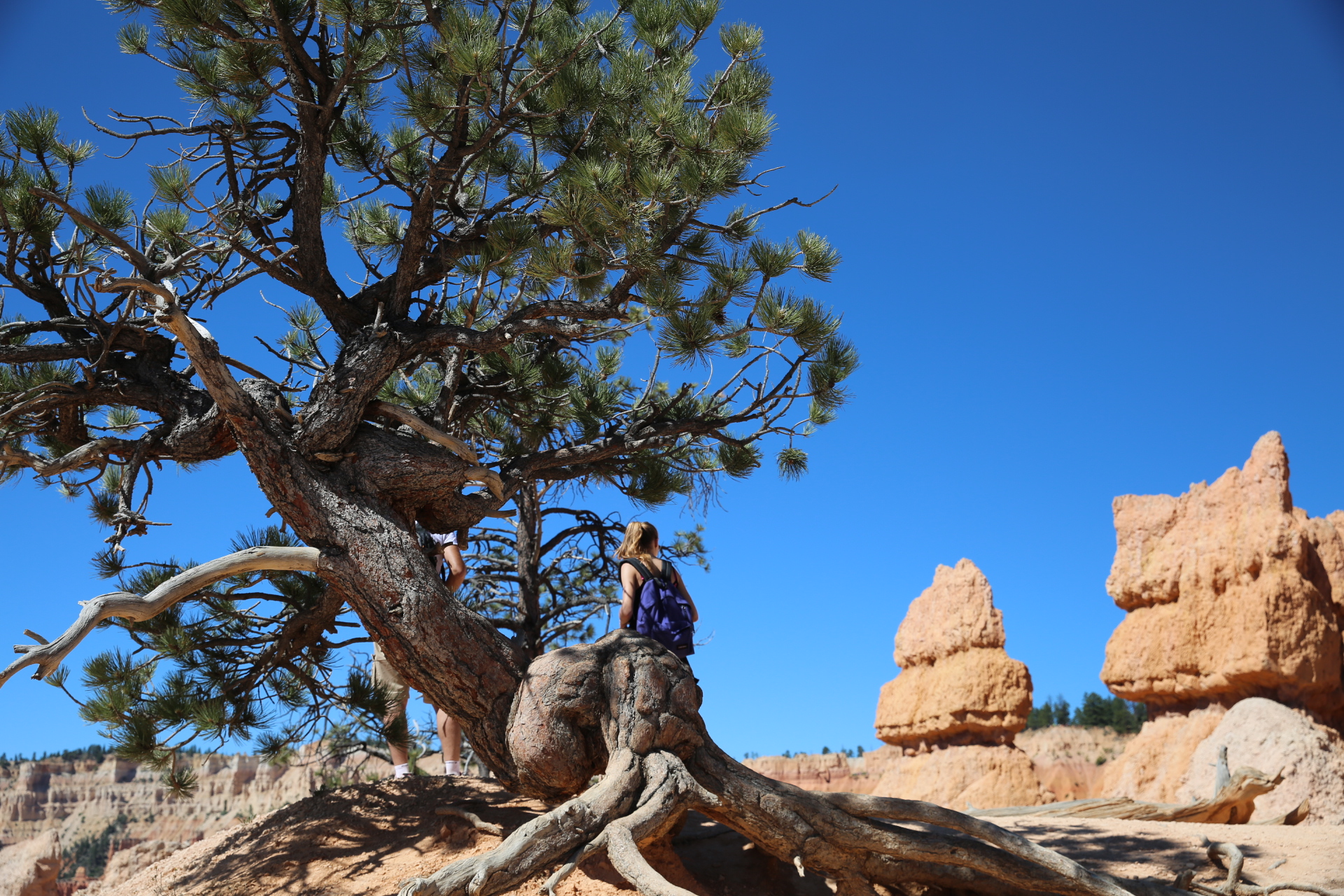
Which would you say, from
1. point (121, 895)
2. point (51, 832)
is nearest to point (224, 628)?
point (121, 895)

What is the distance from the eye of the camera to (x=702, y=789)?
428 centimetres

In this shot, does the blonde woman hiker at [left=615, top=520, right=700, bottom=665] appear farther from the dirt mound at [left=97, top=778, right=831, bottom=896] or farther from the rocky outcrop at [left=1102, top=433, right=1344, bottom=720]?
the rocky outcrop at [left=1102, top=433, right=1344, bottom=720]

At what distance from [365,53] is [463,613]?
9.61 feet

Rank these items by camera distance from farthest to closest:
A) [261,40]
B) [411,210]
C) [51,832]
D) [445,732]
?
1. [51,832]
2. [445,732]
3. [411,210]
4. [261,40]

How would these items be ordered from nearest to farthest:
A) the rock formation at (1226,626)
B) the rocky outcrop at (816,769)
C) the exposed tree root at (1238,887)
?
the exposed tree root at (1238,887), the rock formation at (1226,626), the rocky outcrop at (816,769)

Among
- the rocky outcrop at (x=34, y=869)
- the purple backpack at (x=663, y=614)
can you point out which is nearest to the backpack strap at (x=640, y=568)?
the purple backpack at (x=663, y=614)

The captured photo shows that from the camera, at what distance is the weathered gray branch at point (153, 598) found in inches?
147

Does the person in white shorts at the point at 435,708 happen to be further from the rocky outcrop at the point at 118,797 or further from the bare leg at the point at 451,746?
the rocky outcrop at the point at 118,797

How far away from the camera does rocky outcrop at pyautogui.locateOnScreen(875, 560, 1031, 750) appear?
49.0 ft

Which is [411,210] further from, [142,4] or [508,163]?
[142,4]

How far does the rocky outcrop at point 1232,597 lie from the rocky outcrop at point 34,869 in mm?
14421

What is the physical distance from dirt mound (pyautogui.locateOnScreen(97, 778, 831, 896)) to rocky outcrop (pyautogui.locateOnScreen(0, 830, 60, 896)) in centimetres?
642

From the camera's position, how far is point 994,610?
51.4ft

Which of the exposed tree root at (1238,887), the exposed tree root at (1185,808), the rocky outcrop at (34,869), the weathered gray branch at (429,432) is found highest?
the weathered gray branch at (429,432)
